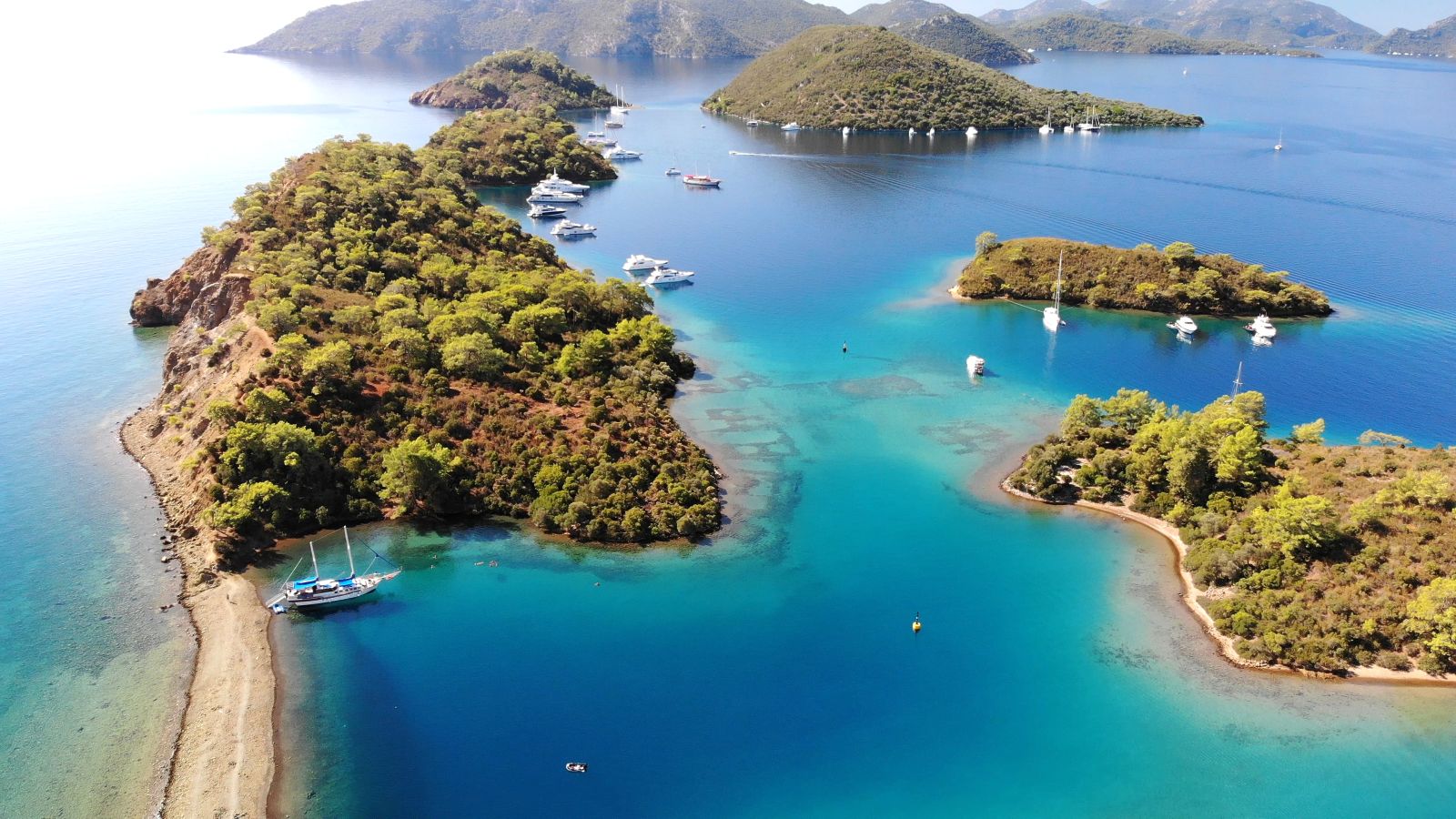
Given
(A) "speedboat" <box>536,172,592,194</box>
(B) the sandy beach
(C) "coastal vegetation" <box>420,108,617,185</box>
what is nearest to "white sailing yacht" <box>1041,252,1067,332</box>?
(B) the sandy beach

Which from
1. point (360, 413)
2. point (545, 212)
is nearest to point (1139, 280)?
point (360, 413)

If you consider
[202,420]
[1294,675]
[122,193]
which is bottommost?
[1294,675]

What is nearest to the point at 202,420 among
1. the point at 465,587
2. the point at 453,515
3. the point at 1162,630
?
the point at 453,515

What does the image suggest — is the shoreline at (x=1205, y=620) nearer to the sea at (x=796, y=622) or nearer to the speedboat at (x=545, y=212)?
the sea at (x=796, y=622)

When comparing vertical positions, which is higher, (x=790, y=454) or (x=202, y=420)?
(x=202, y=420)

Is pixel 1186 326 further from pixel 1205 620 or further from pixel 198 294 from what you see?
pixel 198 294

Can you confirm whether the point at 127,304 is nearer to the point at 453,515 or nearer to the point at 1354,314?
the point at 453,515
